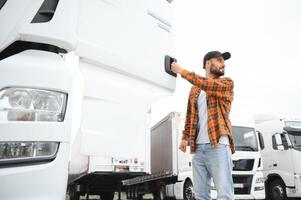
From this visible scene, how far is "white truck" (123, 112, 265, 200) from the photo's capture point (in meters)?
8.20

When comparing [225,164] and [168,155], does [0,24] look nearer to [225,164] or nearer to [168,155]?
[225,164]

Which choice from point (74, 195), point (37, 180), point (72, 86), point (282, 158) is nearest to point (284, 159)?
point (282, 158)

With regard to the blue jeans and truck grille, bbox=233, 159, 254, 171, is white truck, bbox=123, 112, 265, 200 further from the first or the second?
the blue jeans

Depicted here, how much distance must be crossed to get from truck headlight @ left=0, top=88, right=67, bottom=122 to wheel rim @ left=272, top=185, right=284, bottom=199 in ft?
30.8

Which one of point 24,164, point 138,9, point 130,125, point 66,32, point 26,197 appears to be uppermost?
point 138,9

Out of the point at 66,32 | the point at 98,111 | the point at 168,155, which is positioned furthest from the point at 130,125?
the point at 168,155

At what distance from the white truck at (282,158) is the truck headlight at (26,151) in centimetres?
890

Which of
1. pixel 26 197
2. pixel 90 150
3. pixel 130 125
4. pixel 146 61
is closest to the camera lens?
pixel 26 197

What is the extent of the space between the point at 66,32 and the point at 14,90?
32 centimetres

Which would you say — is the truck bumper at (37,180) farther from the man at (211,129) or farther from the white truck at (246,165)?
the white truck at (246,165)

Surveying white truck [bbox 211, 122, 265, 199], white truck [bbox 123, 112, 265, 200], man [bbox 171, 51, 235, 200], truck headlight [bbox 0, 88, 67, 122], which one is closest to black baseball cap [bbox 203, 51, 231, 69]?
man [bbox 171, 51, 235, 200]

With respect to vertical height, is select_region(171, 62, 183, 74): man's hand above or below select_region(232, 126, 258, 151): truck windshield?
below

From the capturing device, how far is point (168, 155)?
9.43 meters

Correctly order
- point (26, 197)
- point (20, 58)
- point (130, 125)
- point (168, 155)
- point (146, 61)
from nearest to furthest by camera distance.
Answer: point (26, 197), point (20, 58), point (130, 125), point (146, 61), point (168, 155)
